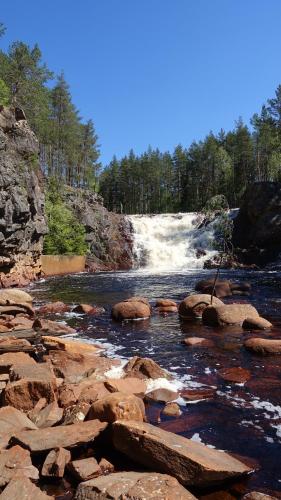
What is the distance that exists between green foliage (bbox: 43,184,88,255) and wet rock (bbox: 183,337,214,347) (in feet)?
86.3

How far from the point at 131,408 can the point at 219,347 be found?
Answer: 5.24 meters

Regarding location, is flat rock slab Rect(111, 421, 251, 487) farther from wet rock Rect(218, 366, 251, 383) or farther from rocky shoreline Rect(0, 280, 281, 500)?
wet rock Rect(218, 366, 251, 383)

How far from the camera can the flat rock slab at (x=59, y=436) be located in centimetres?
489

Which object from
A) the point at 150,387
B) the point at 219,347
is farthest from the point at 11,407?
the point at 219,347

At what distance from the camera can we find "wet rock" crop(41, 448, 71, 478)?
15.0ft

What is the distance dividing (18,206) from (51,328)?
1625 cm

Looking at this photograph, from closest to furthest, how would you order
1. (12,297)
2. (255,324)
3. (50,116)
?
(255,324), (12,297), (50,116)

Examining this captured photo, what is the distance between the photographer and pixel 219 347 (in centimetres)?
1048

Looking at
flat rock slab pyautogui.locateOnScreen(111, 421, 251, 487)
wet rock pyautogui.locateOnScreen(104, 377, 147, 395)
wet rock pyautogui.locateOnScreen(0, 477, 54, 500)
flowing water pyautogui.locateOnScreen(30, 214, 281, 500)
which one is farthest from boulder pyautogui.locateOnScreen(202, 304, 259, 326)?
wet rock pyautogui.locateOnScreen(0, 477, 54, 500)

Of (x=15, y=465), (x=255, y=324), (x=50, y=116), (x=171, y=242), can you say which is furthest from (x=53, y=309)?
(x=50, y=116)

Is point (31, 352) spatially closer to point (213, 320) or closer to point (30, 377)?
point (30, 377)

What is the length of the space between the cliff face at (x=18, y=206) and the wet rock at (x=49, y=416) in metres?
19.7

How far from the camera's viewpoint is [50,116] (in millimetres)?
57406

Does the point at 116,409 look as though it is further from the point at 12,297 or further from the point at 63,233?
the point at 63,233
